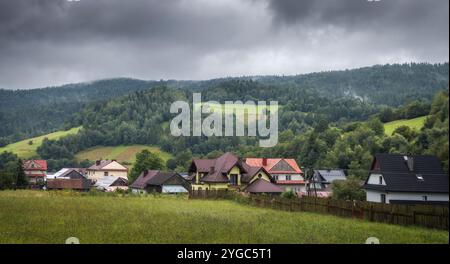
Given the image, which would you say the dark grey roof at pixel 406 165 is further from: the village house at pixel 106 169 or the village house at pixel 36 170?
the village house at pixel 106 169

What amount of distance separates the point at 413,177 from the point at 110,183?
4993 cm

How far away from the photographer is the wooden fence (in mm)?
10235

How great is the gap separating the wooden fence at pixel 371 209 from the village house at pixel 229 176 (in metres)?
3.56

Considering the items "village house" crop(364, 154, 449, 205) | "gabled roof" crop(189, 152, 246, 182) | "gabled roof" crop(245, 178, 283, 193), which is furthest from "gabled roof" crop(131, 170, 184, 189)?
"village house" crop(364, 154, 449, 205)

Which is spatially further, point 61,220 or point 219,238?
point 61,220

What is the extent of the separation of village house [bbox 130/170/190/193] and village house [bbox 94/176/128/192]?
23.8 feet

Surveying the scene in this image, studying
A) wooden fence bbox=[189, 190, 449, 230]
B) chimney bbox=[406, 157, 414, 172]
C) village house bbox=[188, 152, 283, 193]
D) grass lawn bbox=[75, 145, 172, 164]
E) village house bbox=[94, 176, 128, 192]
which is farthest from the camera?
village house bbox=[94, 176, 128, 192]

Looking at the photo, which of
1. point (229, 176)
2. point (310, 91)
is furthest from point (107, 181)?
point (310, 91)

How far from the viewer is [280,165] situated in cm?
3850

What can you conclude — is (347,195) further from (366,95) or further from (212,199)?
(212,199)

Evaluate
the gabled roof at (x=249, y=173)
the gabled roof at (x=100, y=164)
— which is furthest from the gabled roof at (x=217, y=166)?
the gabled roof at (x=100, y=164)

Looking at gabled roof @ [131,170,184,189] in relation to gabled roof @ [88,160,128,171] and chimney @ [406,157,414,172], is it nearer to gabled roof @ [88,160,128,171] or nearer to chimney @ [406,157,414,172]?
gabled roof @ [88,160,128,171]
